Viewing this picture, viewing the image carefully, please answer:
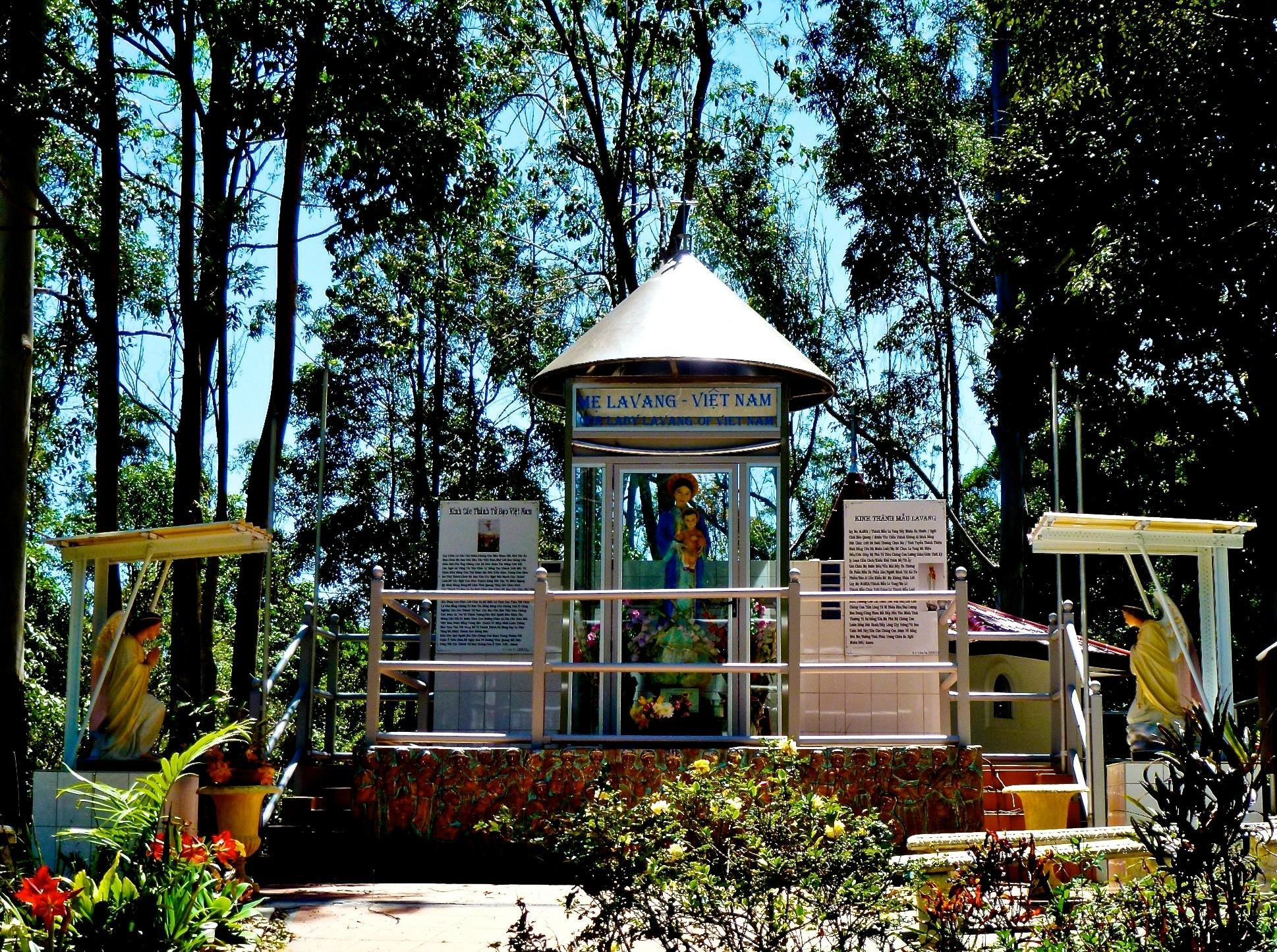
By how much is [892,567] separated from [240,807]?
6545 mm

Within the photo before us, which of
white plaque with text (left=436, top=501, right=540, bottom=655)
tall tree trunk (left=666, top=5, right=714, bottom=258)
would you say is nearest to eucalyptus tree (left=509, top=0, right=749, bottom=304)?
tall tree trunk (left=666, top=5, right=714, bottom=258)

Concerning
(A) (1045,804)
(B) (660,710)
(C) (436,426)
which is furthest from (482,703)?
(C) (436,426)

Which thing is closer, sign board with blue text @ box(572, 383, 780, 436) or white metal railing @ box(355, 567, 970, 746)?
white metal railing @ box(355, 567, 970, 746)

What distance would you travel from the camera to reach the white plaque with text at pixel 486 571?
14.8 meters

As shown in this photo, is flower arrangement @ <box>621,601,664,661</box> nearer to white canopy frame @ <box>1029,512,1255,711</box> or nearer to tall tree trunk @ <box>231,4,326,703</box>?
white canopy frame @ <box>1029,512,1255,711</box>

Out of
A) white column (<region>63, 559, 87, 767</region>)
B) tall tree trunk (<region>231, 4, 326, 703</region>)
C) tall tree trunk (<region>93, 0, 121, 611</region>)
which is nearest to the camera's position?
white column (<region>63, 559, 87, 767</region>)

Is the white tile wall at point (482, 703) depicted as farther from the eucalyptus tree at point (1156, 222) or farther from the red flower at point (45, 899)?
the eucalyptus tree at point (1156, 222)

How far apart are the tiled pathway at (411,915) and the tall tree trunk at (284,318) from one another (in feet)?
21.5

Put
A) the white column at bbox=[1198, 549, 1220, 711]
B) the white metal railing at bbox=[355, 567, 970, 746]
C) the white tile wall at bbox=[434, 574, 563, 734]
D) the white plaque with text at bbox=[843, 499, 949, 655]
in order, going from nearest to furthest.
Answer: the white column at bbox=[1198, 549, 1220, 711] < the white metal railing at bbox=[355, 567, 970, 746] < the white plaque with text at bbox=[843, 499, 949, 655] < the white tile wall at bbox=[434, 574, 563, 734]

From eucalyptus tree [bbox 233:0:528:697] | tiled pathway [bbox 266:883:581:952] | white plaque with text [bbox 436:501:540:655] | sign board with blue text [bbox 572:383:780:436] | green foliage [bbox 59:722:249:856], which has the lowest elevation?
tiled pathway [bbox 266:883:581:952]

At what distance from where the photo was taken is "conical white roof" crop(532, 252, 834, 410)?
12.8 m

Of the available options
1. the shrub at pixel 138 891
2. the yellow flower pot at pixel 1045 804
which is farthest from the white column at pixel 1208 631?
the shrub at pixel 138 891

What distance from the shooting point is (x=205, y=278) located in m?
19.2

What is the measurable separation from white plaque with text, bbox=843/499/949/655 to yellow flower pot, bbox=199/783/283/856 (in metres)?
6.03
